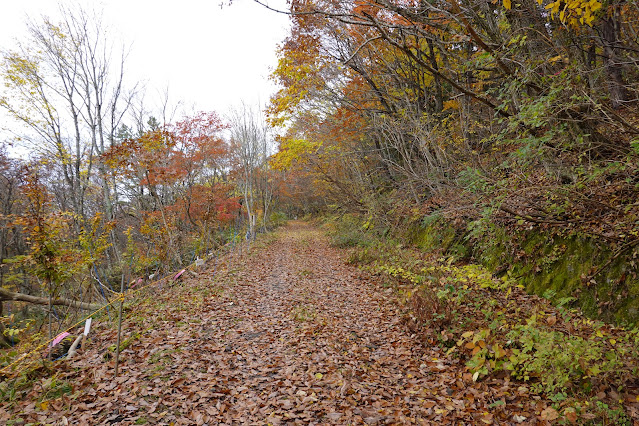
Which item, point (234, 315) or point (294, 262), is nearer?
point (234, 315)

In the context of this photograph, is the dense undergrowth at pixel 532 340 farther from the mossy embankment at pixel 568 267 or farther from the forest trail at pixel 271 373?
the forest trail at pixel 271 373

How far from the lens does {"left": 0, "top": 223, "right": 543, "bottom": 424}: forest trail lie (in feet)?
10.6

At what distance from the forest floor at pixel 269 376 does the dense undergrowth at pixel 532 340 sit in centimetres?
22

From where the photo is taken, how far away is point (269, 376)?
13.5 feet

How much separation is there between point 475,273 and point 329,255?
7.47 m

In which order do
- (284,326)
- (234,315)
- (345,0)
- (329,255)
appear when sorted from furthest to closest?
(329,255) < (345,0) < (234,315) < (284,326)

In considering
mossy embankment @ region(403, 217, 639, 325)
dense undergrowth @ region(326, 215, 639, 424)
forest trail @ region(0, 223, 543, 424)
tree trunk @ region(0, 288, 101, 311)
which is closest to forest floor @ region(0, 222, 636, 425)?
forest trail @ region(0, 223, 543, 424)

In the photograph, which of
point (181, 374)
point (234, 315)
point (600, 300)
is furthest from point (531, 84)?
point (234, 315)

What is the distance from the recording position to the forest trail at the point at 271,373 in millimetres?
3244

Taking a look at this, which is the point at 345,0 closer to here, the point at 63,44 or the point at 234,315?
the point at 234,315

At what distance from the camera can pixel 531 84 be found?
383cm

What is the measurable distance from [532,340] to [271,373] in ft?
11.2

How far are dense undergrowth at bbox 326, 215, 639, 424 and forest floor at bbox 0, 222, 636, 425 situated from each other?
0.71 feet

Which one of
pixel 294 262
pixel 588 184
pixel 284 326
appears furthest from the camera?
pixel 294 262
